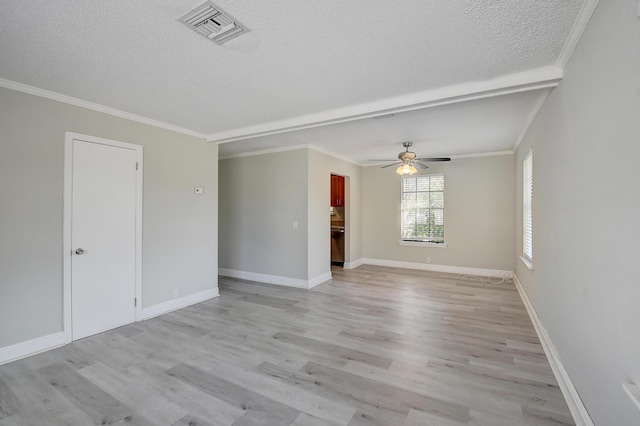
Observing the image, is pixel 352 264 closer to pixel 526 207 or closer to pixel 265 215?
pixel 265 215

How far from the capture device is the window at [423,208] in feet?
21.7

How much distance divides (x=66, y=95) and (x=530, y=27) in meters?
4.22

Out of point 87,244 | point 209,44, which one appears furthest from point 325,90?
point 87,244

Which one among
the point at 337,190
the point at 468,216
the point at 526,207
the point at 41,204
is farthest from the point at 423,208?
the point at 41,204

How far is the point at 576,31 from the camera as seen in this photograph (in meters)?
1.92

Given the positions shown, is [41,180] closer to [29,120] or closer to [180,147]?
[29,120]

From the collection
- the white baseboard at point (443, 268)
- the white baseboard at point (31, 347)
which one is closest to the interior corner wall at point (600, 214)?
the white baseboard at point (443, 268)

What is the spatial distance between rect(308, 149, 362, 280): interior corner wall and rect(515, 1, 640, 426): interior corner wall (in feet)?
11.6

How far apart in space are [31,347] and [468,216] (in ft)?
23.2

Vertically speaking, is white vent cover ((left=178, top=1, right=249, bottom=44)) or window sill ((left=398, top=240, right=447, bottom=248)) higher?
white vent cover ((left=178, top=1, right=249, bottom=44))

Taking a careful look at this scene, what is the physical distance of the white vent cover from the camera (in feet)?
5.75

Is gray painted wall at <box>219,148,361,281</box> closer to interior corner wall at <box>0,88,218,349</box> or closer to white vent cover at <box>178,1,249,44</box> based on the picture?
interior corner wall at <box>0,88,218,349</box>

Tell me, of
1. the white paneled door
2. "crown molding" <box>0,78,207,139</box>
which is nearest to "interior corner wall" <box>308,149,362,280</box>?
"crown molding" <box>0,78,207,139</box>

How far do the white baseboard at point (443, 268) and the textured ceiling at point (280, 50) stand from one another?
3850 millimetres
